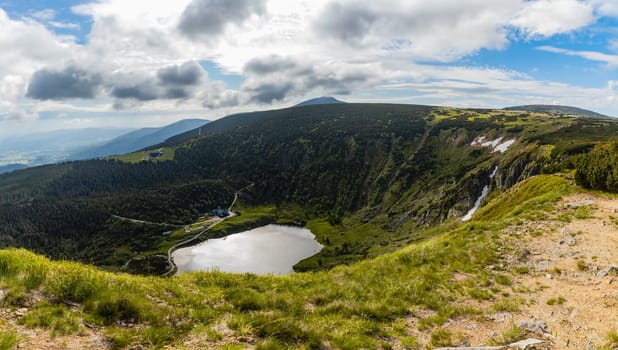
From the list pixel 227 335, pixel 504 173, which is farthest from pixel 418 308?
pixel 504 173

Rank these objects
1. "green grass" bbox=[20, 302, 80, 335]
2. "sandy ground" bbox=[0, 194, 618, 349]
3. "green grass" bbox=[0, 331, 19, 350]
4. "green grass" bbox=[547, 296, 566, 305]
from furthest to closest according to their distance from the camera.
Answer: "green grass" bbox=[547, 296, 566, 305], "sandy ground" bbox=[0, 194, 618, 349], "green grass" bbox=[20, 302, 80, 335], "green grass" bbox=[0, 331, 19, 350]

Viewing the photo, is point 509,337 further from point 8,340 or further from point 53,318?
point 8,340

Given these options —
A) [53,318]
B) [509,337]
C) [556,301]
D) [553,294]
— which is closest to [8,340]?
[53,318]

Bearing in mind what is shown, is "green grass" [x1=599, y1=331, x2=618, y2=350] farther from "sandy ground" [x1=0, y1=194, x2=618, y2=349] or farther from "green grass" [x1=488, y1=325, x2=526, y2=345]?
"green grass" [x1=488, y1=325, x2=526, y2=345]

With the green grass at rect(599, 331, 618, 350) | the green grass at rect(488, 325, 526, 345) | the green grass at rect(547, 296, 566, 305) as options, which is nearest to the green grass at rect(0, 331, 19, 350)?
the green grass at rect(488, 325, 526, 345)

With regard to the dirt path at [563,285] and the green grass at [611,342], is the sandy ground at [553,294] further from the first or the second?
the green grass at [611,342]

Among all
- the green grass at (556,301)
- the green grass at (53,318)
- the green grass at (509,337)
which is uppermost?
the green grass at (53,318)

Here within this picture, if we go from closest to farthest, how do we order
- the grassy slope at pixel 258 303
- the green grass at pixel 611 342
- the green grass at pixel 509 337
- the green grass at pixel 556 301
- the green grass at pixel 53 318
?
1. the green grass at pixel 53 318
2. the grassy slope at pixel 258 303
3. the green grass at pixel 611 342
4. the green grass at pixel 509 337
5. the green grass at pixel 556 301

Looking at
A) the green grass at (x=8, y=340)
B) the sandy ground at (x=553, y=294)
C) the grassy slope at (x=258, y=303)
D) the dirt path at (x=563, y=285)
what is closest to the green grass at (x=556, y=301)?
the dirt path at (x=563, y=285)
